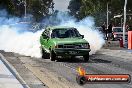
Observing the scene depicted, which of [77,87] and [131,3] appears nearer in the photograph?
[77,87]

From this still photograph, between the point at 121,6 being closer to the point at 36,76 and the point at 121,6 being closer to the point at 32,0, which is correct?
the point at 32,0

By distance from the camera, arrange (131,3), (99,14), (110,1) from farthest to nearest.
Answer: (131,3)
(110,1)
(99,14)

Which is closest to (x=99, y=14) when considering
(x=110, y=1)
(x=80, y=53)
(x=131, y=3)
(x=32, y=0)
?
(x=110, y=1)

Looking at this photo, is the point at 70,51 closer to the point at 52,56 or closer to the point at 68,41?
the point at 68,41

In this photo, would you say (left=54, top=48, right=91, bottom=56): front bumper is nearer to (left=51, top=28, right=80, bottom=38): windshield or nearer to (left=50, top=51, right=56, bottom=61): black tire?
(left=50, top=51, right=56, bottom=61): black tire

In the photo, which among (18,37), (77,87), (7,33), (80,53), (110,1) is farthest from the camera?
(110,1)

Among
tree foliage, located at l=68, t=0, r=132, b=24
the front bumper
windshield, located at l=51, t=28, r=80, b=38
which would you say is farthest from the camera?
tree foliage, located at l=68, t=0, r=132, b=24

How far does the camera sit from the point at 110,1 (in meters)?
89.5

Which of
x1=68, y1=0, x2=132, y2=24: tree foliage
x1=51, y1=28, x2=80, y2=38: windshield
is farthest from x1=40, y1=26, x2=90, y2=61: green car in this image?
x1=68, y1=0, x2=132, y2=24: tree foliage

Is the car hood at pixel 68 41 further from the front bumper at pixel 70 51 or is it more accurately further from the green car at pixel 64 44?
the front bumper at pixel 70 51

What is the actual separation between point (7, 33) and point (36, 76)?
Result: 730 inches

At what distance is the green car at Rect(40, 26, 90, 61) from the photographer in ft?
61.9

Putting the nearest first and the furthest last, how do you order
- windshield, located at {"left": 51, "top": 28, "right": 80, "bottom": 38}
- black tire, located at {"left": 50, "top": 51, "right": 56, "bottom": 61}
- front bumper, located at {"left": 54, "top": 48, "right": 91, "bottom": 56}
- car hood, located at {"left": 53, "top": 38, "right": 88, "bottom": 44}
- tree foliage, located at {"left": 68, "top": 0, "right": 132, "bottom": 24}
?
front bumper, located at {"left": 54, "top": 48, "right": 91, "bottom": 56} < car hood, located at {"left": 53, "top": 38, "right": 88, "bottom": 44} < black tire, located at {"left": 50, "top": 51, "right": 56, "bottom": 61} < windshield, located at {"left": 51, "top": 28, "right": 80, "bottom": 38} < tree foliage, located at {"left": 68, "top": 0, "right": 132, "bottom": 24}

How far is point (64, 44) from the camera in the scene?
18.9m
